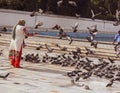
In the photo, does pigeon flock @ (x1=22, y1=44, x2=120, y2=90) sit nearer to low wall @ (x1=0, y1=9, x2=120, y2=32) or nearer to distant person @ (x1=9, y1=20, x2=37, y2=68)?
distant person @ (x1=9, y1=20, x2=37, y2=68)

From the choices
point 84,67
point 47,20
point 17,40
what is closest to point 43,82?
point 17,40

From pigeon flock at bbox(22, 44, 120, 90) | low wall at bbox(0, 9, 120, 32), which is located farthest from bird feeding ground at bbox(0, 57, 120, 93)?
low wall at bbox(0, 9, 120, 32)

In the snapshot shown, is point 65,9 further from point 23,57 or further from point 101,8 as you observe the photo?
point 23,57

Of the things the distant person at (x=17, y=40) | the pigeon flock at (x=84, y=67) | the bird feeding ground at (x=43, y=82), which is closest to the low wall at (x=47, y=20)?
the pigeon flock at (x=84, y=67)

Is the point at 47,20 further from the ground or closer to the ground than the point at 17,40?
closer to the ground

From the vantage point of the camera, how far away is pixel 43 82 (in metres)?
11.3

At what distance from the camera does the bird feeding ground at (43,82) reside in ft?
33.8

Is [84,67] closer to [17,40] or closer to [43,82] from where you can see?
[17,40]

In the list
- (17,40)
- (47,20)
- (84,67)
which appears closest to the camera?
(17,40)

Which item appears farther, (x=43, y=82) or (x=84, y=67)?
(x=84, y=67)

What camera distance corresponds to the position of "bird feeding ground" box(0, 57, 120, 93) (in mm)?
10297

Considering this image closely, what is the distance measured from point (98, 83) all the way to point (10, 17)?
23786 mm

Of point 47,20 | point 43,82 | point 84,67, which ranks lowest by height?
point 47,20

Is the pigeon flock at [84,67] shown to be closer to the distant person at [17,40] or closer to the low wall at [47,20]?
the distant person at [17,40]
